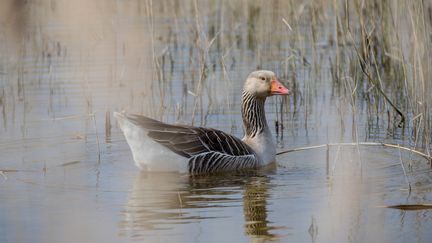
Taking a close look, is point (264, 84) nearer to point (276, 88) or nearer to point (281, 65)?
point (276, 88)

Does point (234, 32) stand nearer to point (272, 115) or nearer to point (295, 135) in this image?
point (272, 115)

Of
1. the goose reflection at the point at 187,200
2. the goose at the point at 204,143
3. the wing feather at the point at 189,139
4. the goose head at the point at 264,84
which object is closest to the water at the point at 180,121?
the goose reflection at the point at 187,200

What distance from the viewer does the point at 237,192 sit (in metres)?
8.17

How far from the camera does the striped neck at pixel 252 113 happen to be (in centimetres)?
1016

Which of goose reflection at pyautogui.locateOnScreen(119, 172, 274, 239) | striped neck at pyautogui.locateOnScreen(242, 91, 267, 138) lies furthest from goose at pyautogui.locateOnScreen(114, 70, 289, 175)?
goose reflection at pyautogui.locateOnScreen(119, 172, 274, 239)

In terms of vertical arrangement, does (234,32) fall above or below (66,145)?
above

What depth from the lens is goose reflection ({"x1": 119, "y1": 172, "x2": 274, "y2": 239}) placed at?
22.3 feet

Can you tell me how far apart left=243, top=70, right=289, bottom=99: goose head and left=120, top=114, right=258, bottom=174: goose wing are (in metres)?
0.73

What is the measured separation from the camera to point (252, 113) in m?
10.2

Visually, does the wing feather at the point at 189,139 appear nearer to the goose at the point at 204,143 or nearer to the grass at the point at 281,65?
the goose at the point at 204,143

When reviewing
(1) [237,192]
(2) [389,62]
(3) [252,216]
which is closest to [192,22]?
(2) [389,62]

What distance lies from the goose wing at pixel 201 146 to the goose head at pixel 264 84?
0.73 metres

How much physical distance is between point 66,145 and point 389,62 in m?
5.60

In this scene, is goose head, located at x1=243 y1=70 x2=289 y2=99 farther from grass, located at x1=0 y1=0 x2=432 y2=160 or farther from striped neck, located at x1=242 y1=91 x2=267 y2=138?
grass, located at x1=0 y1=0 x2=432 y2=160
